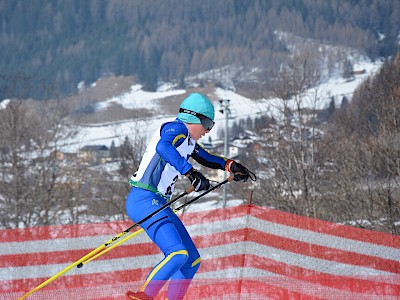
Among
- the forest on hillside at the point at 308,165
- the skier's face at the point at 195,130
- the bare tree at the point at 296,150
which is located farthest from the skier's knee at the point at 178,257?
the bare tree at the point at 296,150

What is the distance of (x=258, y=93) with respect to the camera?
21.6 metres

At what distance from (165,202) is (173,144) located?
0.47 metres

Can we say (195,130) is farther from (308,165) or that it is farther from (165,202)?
(308,165)

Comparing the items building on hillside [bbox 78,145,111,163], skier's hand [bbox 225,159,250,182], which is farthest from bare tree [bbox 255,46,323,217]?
building on hillside [bbox 78,145,111,163]

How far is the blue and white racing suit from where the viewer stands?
4324 millimetres

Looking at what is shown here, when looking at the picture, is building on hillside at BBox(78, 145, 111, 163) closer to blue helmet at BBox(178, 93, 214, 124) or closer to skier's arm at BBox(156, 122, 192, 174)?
blue helmet at BBox(178, 93, 214, 124)

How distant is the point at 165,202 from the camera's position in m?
4.66

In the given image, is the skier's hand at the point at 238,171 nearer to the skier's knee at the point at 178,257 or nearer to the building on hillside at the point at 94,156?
the skier's knee at the point at 178,257

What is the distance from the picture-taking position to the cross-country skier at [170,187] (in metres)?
4.32

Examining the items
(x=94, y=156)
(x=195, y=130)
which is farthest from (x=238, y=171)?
(x=94, y=156)

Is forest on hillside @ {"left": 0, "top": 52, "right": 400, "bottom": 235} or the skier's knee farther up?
the skier's knee

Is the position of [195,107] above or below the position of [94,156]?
above

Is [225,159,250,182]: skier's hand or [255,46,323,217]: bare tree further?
[255,46,323,217]: bare tree

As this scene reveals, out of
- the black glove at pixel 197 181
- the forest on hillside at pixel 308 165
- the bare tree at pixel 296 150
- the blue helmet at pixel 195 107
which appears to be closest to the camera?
the black glove at pixel 197 181
